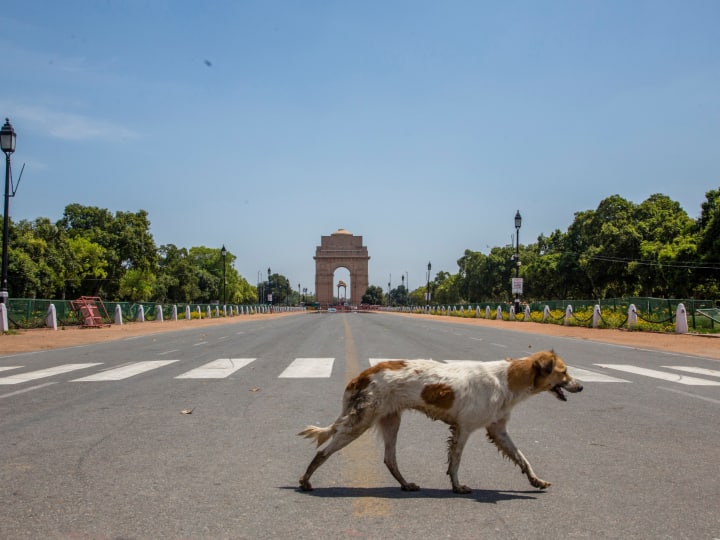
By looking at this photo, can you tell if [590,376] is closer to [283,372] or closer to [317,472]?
[283,372]

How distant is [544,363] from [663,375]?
8.93 m

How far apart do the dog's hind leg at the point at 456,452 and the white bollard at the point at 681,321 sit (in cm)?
2614

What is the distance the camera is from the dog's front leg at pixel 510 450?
15.9 feet

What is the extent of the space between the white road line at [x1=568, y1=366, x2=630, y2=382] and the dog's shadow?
7318mm

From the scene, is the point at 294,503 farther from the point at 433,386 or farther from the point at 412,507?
the point at 433,386

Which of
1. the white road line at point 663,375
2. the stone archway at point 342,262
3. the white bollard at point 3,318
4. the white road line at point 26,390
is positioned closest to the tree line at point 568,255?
the white bollard at point 3,318

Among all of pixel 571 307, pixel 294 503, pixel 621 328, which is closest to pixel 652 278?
pixel 571 307

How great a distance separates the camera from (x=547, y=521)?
421cm

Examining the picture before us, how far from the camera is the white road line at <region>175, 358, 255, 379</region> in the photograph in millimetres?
12047

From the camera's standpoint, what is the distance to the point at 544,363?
4844mm

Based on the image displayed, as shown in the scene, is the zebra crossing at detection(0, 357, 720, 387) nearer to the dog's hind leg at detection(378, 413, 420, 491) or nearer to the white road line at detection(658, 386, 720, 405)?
the white road line at detection(658, 386, 720, 405)

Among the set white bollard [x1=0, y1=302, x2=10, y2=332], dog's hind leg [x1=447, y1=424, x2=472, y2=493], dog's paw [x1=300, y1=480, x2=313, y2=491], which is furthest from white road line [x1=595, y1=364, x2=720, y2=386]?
white bollard [x1=0, y1=302, x2=10, y2=332]

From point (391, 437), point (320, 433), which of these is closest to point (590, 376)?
point (391, 437)

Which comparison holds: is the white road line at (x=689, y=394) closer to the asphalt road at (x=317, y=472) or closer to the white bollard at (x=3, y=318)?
the asphalt road at (x=317, y=472)
